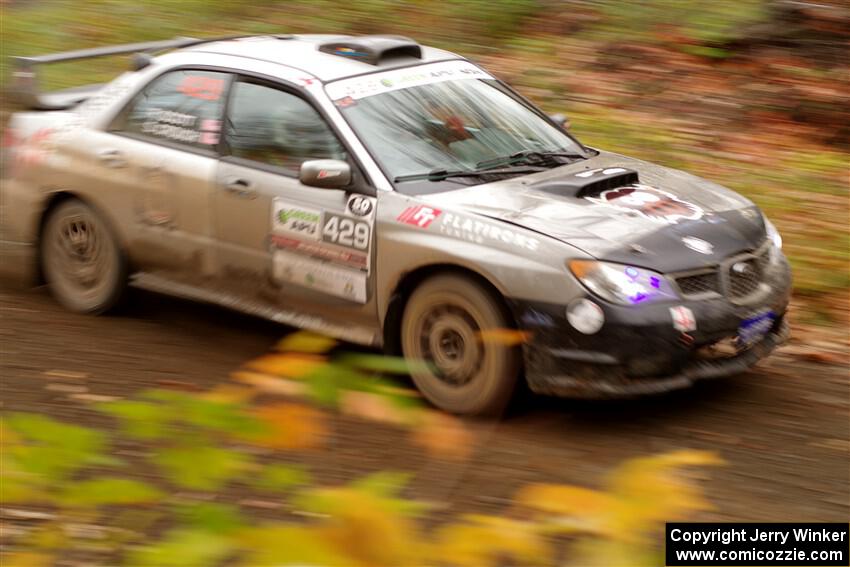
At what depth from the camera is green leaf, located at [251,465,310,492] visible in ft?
7.10

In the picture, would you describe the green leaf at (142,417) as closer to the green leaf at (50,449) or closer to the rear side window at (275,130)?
the green leaf at (50,449)

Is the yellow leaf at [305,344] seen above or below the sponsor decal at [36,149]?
above

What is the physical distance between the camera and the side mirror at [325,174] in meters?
5.69

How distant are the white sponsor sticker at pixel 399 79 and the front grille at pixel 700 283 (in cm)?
193

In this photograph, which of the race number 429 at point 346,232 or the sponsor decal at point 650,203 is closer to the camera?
the sponsor decal at point 650,203

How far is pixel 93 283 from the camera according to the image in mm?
7105

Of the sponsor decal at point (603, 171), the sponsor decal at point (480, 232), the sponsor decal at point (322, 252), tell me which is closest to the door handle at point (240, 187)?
the sponsor decal at point (322, 252)

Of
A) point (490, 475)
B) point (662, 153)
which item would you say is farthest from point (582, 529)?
point (662, 153)

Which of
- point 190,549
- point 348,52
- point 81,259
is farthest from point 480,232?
point 190,549

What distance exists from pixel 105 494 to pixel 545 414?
3.80m

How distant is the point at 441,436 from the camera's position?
2.17m

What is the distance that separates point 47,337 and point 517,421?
2884 millimetres

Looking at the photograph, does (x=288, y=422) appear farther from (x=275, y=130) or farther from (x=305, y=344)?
(x=275, y=130)

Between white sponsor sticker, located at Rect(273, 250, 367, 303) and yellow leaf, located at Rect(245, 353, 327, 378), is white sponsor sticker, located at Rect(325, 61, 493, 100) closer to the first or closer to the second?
white sponsor sticker, located at Rect(273, 250, 367, 303)
